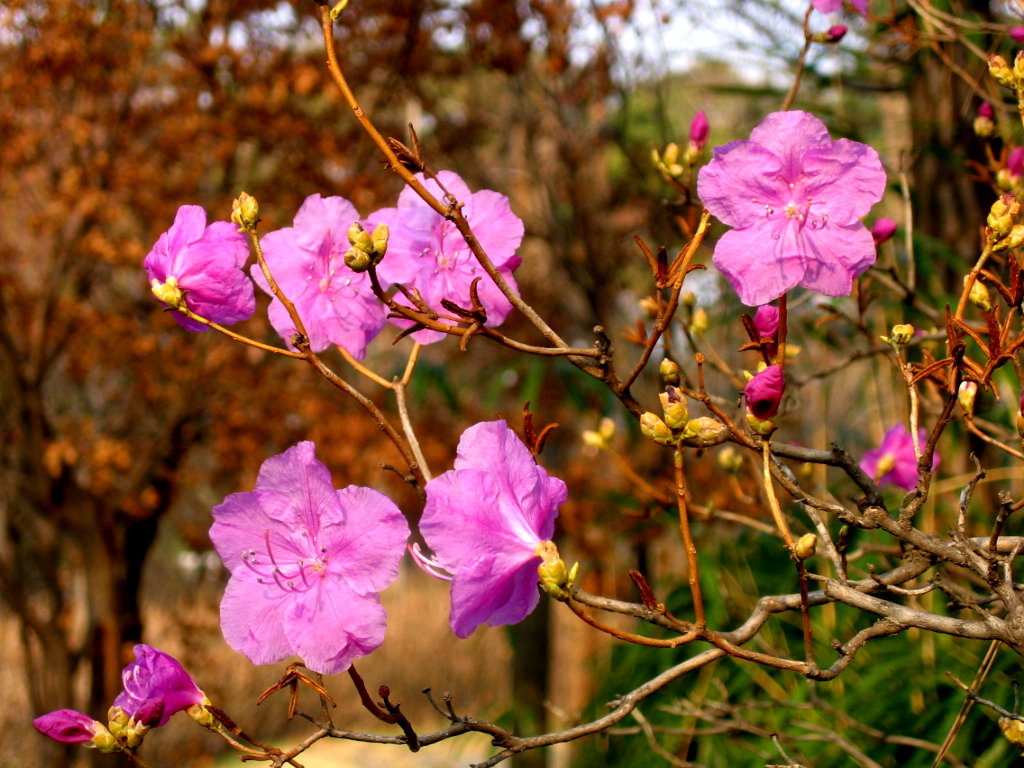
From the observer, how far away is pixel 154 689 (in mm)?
784

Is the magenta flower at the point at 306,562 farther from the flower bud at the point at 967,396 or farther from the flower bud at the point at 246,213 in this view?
the flower bud at the point at 967,396

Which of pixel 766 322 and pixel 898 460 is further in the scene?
pixel 898 460

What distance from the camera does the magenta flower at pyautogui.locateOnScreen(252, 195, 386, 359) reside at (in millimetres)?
940

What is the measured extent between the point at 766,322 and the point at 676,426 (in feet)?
0.52

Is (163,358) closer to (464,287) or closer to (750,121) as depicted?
(750,121)

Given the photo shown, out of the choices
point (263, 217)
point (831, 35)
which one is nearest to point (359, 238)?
point (831, 35)

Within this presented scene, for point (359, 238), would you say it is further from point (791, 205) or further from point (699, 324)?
point (699, 324)

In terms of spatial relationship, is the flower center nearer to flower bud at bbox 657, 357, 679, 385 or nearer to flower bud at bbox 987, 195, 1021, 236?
flower bud at bbox 657, 357, 679, 385

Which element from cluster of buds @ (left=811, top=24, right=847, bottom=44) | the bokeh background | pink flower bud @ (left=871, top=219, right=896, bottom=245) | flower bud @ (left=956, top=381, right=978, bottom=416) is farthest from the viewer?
the bokeh background

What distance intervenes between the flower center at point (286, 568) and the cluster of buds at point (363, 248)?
0.23 metres

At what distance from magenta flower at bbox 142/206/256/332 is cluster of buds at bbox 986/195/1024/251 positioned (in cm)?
61

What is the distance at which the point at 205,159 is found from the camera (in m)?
3.99

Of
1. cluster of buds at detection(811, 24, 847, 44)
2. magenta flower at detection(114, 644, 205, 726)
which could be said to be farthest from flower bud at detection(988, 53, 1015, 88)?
magenta flower at detection(114, 644, 205, 726)

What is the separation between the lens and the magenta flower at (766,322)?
82cm
